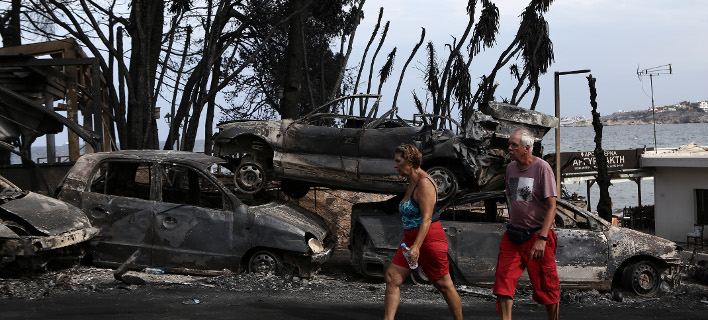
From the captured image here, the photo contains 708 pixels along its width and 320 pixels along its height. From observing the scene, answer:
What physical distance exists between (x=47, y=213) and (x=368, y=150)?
439 centimetres

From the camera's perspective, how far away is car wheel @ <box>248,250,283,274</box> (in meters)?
8.21

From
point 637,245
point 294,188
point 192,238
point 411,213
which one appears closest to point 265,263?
point 192,238

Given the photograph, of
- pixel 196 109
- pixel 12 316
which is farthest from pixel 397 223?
pixel 196 109

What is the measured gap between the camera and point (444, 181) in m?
9.47

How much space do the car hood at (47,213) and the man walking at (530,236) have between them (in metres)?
4.87

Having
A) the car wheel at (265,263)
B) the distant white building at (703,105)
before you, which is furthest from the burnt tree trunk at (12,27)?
the distant white building at (703,105)

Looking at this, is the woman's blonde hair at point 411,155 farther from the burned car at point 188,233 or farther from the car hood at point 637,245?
the car hood at point 637,245

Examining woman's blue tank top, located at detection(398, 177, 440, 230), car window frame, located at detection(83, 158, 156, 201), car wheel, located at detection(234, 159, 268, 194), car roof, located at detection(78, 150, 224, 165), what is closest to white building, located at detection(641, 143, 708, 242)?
car wheel, located at detection(234, 159, 268, 194)

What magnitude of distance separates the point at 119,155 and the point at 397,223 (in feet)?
12.1

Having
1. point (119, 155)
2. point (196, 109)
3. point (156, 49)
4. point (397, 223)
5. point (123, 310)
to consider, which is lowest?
point (123, 310)

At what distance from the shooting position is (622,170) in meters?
37.1

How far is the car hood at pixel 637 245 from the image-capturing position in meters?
8.49

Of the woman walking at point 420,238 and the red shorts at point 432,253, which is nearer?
the woman walking at point 420,238

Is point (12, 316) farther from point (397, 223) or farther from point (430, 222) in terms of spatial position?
point (397, 223)
